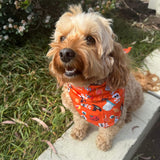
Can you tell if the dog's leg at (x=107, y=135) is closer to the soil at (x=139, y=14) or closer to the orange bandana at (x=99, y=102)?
the orange bandana at (x=99, y=102)

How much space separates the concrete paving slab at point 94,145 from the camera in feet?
6.09

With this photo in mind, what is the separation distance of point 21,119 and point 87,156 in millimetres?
982

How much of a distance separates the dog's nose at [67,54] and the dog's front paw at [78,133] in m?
1.04

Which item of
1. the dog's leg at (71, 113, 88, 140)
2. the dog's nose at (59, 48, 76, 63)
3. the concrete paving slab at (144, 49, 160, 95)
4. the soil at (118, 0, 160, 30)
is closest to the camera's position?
the dog's nose at (59, 48, 76, 63)

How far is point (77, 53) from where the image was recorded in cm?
119

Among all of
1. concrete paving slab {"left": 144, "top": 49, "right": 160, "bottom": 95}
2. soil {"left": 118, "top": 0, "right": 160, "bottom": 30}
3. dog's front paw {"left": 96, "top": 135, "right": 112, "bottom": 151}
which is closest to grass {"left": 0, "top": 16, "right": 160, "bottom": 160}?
concrete paving slab {"left": 144, "top": 49, "right": 160, "bottom": 95}

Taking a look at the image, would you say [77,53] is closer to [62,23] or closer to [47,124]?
[62,23]

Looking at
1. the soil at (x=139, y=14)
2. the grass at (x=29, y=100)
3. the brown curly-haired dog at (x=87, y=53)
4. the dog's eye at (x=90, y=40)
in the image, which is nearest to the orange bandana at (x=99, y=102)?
the brown curly-haired dog at (x=87, y=53)

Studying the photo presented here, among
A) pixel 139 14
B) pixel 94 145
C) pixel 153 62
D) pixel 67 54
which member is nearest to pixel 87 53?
pixel 67 54

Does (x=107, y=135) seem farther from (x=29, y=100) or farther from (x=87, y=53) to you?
(x=29, y=100)

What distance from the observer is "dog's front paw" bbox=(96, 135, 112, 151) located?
1854 millimetres

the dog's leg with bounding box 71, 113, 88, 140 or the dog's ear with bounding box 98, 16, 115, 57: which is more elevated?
the dog's ear with bounding box 98, 16, 115, 57

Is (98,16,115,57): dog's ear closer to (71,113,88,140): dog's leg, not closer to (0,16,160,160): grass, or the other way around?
(71,113,88,140): dog's leg

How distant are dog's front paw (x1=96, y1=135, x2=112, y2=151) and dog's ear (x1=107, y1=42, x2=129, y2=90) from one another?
725 millimetres
